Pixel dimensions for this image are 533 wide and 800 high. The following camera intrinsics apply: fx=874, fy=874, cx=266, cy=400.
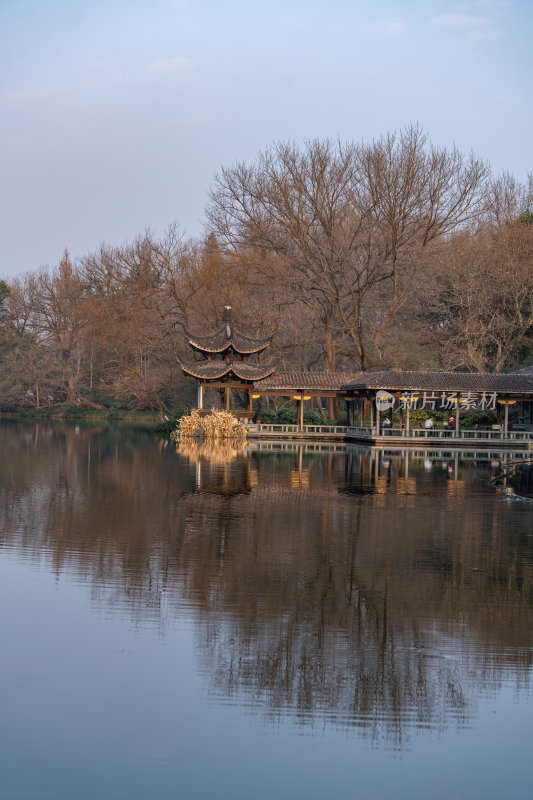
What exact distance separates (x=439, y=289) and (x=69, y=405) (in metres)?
33.2

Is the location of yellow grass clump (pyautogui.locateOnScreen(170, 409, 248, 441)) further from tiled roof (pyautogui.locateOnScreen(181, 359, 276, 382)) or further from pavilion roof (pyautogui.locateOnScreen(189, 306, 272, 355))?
pavilion roof (pyautogui.locateOnScreen(189, 306, 272, 355))

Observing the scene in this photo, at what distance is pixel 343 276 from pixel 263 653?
1578 inches

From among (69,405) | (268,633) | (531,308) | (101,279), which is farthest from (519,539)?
(69,405)

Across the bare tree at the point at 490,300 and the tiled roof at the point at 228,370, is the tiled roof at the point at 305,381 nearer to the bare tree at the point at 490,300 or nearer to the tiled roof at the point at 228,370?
the tiled roof at the point at 228,370

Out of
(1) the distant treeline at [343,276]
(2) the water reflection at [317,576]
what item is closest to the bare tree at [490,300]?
(1) the distant treeline at [343,276]

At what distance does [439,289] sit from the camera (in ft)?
149

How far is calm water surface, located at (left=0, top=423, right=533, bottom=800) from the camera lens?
514 cm

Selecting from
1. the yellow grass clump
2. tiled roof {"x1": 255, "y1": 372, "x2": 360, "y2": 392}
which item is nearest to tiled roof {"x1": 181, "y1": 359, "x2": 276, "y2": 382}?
tiled roof {"x1": 255, "y1": 372, "x2": 360, "y2": 392}

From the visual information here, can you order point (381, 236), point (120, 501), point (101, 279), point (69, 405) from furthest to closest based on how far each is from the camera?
point (69, 405), point (101, 279), point (381, 236), point (120, 501)

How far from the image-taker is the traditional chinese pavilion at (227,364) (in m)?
40.9

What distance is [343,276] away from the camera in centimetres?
4600

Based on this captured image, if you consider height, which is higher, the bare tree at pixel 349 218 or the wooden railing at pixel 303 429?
the bare tree at pixel 349 218

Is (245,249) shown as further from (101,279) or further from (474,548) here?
(474,548)

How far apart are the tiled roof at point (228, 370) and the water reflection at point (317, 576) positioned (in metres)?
19.0
